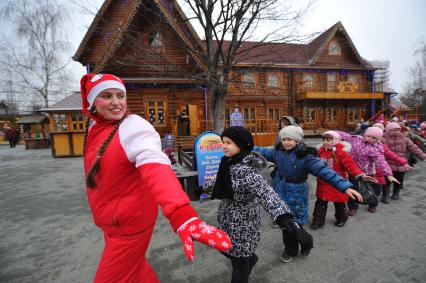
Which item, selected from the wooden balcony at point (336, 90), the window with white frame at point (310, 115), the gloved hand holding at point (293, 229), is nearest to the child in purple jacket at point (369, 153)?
the gloved hand holding at point (293, 229)

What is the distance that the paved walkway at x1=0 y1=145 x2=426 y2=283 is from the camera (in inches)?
92.7

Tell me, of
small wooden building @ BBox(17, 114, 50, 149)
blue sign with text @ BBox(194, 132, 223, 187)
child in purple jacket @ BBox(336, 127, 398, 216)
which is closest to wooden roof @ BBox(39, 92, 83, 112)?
small wooden building @ BBox(17, 114, 50, 149)

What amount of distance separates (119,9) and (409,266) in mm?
14796

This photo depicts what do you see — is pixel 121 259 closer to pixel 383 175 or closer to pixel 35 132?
pixel 383 175

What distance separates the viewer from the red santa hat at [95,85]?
4.36 feet

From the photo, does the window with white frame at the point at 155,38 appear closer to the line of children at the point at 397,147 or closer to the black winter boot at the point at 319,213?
the black winter boot at the point at 319,213

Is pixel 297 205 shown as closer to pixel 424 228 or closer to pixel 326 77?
pixel 424 228

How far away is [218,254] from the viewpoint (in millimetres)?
2717

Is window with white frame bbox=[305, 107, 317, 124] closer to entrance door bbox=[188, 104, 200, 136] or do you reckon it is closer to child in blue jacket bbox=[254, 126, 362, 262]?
entrance door bbox=[188, 104, 200, 136]

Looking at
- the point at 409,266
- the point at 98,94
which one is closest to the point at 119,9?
the point at 98,94

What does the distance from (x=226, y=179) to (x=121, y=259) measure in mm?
950

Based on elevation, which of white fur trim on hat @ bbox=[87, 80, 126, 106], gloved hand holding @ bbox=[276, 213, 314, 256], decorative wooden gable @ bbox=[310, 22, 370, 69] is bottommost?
gloved hand holding @ bbox=[276, 213, 314, 256]

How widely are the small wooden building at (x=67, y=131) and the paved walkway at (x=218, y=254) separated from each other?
331 inches

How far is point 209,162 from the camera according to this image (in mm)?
4613
